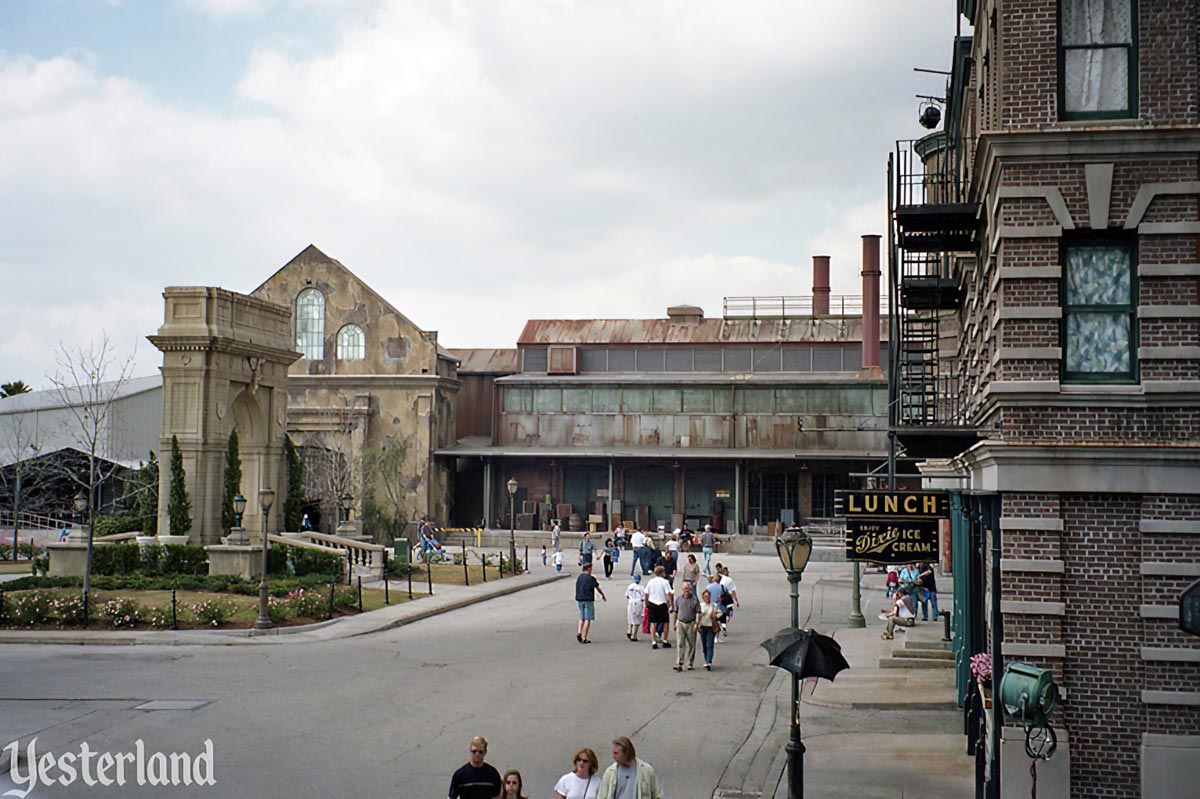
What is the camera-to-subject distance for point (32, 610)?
81.6 feet

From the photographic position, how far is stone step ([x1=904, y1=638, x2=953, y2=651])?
21.9 meters

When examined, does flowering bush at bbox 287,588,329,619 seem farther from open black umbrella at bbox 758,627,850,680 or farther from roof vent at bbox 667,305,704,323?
roof vent at bbox 667,305,704,323

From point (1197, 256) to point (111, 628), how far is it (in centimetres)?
2174

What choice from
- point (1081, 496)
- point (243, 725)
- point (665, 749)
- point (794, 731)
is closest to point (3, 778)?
point (243, 725)

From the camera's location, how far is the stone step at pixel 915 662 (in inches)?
835

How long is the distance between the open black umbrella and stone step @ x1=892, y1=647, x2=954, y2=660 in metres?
8.99

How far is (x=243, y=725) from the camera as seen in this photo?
15.6 metres

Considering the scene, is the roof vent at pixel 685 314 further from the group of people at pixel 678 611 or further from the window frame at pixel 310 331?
the group of people at pixel 678 611

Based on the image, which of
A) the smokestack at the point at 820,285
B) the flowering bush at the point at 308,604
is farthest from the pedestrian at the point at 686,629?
the smokestack at the point at 820,285

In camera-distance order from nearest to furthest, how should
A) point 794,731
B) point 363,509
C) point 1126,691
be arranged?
point 1126,691 < point 794,731 < point 363,509

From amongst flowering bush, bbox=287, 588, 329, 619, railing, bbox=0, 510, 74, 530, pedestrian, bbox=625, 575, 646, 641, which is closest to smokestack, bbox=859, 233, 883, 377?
pedestrian, bbox=625, 575, 646, 641

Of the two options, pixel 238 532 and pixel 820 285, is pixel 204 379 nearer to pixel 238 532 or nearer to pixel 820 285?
pixel 238 532

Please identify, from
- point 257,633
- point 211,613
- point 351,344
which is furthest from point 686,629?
point 351,344

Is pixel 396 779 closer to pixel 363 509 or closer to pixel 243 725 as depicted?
pixel 243 725
